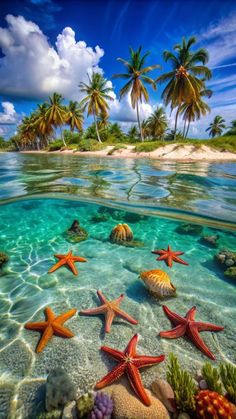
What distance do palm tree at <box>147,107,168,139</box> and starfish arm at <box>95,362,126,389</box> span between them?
5804 cm

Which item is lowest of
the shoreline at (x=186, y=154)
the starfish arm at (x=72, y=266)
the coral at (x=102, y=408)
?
the starfish arm at (x=72, y=266)

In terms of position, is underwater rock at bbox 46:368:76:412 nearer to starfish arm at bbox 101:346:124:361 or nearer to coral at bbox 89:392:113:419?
coral at bbox 89:392:113:419

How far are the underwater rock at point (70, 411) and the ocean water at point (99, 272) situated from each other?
0.25m

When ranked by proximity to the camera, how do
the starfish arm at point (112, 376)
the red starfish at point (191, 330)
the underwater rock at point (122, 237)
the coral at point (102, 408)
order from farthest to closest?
the underwater rock at point (122, 237), the red starfish at point (191, 330), the starfish arm at point (112, 376), the coral at point (102, 408)

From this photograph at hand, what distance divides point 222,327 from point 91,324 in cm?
207

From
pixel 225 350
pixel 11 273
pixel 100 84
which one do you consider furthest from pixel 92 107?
pixel 225 350

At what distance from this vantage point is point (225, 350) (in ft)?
9.81

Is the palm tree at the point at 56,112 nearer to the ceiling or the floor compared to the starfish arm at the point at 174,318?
nearer to the ceiling

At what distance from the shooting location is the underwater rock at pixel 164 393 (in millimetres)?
2190

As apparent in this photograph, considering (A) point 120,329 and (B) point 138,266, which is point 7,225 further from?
(A) point 120,329

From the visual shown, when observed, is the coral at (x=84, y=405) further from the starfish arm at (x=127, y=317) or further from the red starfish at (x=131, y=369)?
the starfish arm at (x=127, y=317)

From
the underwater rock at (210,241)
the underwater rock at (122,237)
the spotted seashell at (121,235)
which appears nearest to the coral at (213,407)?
the underwater rock at (122,237)

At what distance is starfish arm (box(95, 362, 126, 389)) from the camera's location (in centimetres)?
228

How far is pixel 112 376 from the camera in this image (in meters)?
2.28
